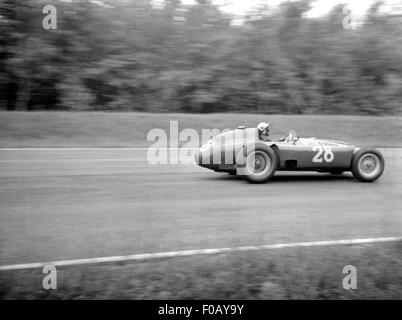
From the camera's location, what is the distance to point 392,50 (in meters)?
20.6

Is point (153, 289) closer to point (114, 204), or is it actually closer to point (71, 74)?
point (114, 204)

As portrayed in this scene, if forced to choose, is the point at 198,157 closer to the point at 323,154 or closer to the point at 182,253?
the point at 323,154

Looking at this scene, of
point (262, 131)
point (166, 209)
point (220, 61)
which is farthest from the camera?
point (220, 61)

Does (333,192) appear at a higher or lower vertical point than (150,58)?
lower

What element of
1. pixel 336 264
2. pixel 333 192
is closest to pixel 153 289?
pixel 336 264

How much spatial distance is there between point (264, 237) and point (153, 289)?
73.4 inches

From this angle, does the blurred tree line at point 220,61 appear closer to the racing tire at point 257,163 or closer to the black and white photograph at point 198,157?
the black and white photograph at point 198,157

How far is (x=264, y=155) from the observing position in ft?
25.8

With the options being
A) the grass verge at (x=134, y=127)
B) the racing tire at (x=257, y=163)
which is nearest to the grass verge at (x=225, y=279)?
the racing tire at (x=257, y=163)

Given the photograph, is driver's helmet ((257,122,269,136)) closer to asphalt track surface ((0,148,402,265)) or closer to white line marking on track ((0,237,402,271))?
asphalt track surface ((0,148,402,265))

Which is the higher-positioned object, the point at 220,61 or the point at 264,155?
the point at 220,61

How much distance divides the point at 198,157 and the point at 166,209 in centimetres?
196

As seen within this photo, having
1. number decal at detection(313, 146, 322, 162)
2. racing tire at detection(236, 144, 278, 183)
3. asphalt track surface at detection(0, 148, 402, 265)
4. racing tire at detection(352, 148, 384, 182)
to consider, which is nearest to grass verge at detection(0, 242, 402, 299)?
asphalt track surface at detection(0, 148, 402, 265)

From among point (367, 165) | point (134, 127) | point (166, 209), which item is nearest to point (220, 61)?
point (134, 127)
